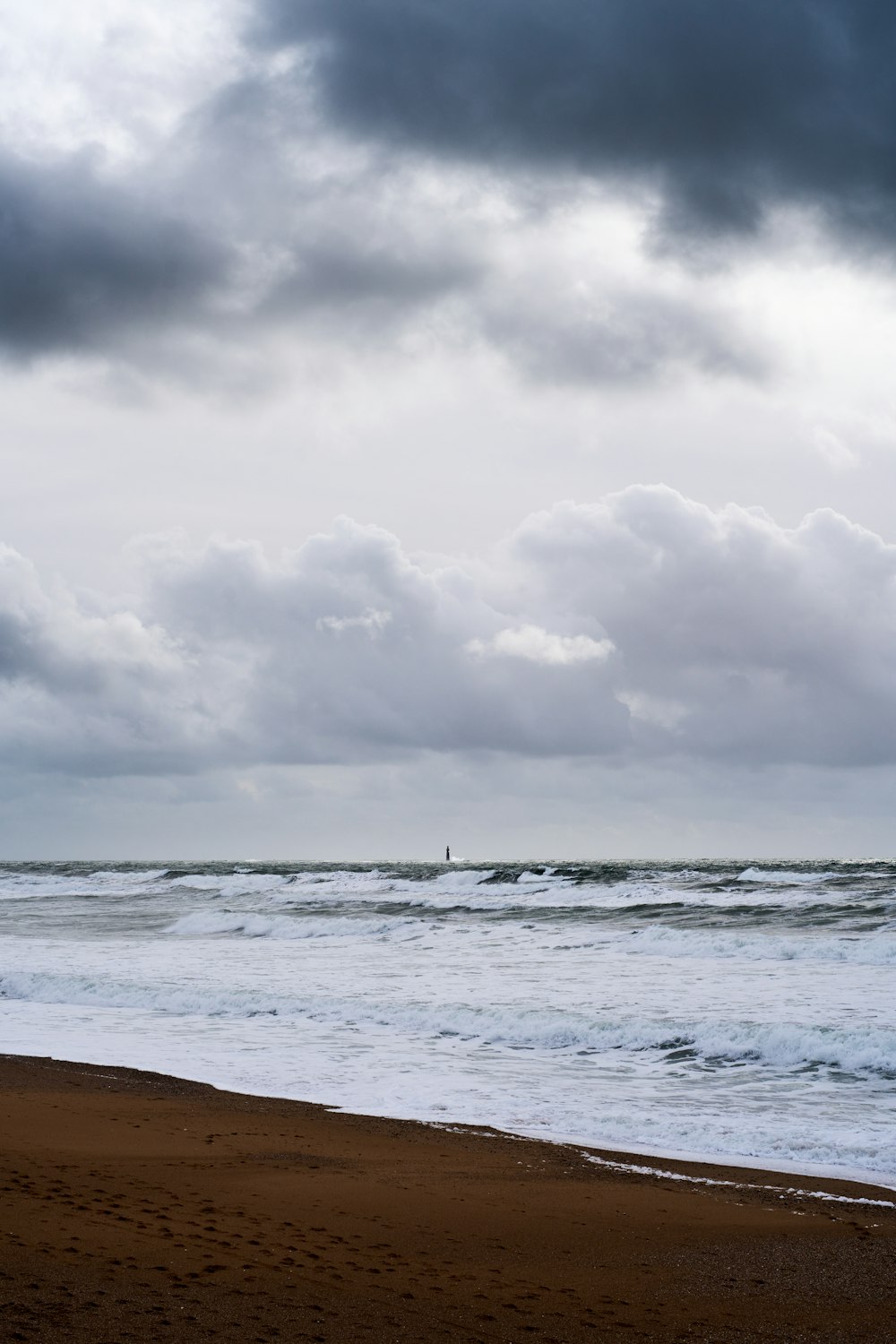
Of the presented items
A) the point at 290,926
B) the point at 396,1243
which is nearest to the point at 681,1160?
the point at 396,1243

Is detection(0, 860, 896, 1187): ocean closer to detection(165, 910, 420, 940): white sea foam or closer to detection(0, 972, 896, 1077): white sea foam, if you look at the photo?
detection(0, 972, 896, 1077): white sea foam

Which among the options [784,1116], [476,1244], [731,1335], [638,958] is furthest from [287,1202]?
A: [638,958]

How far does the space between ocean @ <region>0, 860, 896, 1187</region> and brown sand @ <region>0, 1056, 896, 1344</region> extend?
1.56 metres

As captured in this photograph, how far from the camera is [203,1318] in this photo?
5.16m

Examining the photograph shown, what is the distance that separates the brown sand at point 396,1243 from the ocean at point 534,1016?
156 cm

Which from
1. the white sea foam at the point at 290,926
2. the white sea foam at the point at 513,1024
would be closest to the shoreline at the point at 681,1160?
the white sea foam at the point at 513,1024

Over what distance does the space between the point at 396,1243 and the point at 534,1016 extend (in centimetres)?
980

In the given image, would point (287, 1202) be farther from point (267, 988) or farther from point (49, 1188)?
point (267, 988)

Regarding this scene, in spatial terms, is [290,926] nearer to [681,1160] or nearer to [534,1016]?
[534,1016]

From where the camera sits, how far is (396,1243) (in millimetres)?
6934

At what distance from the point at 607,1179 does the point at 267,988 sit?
42.7 feet

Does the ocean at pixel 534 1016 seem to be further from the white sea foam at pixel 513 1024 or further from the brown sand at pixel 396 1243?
the brown sand at pixel 396 1243

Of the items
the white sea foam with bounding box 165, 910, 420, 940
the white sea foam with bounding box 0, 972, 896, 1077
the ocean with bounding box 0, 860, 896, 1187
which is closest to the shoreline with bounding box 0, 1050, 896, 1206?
the ocean with bounding box 0, 860, 896, 1187

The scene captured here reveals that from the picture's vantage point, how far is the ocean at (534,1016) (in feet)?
37.6
